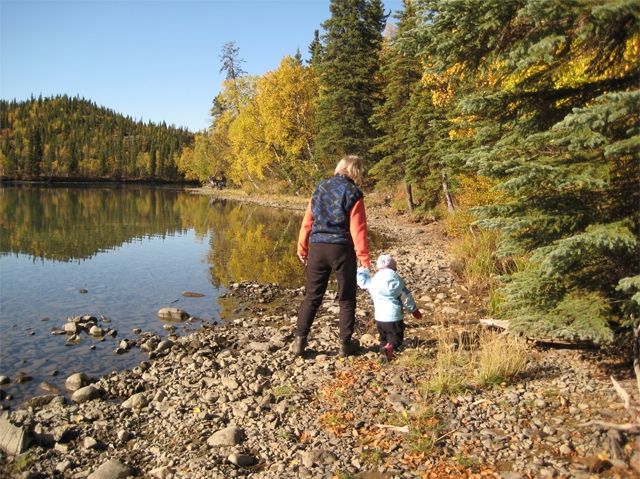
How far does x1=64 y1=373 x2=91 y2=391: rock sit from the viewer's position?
21.0 ft

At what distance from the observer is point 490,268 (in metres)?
9.07

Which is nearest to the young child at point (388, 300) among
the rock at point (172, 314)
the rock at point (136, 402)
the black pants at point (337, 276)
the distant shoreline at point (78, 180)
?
the black pants at point (337, 276)

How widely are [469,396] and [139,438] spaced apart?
10.7 ft

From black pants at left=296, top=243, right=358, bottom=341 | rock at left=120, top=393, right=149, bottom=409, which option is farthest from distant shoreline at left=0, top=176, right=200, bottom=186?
black pants at left=296, top=243, right=358, bottom=341

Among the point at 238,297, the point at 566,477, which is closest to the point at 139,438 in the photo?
the point at 566,477

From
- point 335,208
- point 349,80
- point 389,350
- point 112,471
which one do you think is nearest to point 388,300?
point 389,350

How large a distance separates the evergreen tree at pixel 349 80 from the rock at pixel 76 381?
78.5 ft

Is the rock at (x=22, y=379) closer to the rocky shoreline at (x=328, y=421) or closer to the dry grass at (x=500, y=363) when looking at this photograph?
the rocky shoreline at (x=328, y=421)

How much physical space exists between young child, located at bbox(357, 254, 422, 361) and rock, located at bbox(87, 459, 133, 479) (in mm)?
2943

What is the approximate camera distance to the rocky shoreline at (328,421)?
371 cm

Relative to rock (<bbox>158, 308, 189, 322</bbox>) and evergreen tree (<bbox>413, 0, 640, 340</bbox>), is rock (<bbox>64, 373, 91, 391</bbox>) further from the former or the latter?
evergreen tree (<bbox>413, 0, 640, 340</bbox>)

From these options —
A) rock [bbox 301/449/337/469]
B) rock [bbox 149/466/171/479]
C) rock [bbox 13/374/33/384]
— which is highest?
rock [bbox 301/449/337/469]

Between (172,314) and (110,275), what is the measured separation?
551 centimetres

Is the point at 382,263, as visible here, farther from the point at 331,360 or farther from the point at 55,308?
the point at 55,308
